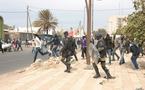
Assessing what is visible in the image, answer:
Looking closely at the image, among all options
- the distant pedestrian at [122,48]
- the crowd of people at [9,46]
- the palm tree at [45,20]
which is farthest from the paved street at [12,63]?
the palm tree at [45,20]

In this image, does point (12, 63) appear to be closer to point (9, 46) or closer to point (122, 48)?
point (122, 48)

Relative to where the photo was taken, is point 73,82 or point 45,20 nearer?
point 73,82

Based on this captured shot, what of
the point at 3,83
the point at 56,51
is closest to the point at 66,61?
the point at 3,83

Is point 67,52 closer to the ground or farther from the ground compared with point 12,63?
farther from the ground

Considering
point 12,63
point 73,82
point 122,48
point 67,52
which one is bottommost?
point 12,63

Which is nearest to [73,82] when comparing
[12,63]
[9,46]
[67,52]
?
[67,52]

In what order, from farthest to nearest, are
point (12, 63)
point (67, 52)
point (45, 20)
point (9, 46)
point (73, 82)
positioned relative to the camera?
point (45, 20) < point (9, 46) < point (12, 63) < point (67, 52) < point (73, 82)

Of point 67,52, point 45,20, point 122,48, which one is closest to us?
point 67,52

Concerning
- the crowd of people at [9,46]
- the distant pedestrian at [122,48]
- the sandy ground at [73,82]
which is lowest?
the crowd of people at [9,46]

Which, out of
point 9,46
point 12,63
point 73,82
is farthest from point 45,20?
point 73,82

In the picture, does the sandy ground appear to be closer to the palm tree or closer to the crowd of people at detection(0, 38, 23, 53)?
the crowd of people at detection(0, 38, 23, 53)

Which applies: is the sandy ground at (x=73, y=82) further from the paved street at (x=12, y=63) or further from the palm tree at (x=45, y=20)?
the palm tree at (x=45, y=20)

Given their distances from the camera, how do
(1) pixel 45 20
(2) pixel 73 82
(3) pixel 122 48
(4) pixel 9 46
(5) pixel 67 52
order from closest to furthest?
(2) pixel 73 82 < (5) pixel 67 52 < (3) pixel 122 48 < (4) pixel 9 46 < (1) pixel 45 20

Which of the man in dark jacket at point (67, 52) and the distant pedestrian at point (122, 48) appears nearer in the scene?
the man in dark jacket at point (67, 52)
